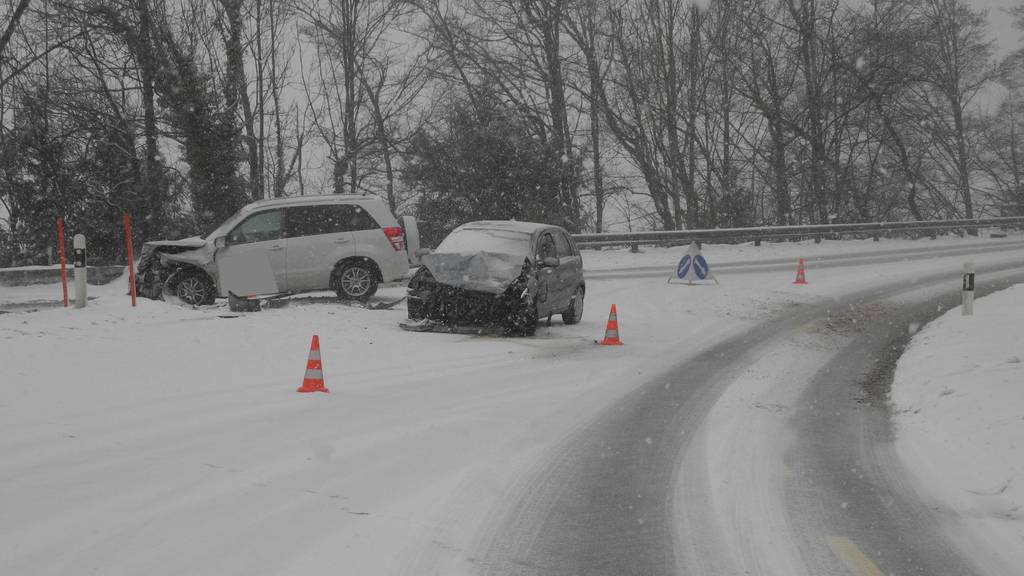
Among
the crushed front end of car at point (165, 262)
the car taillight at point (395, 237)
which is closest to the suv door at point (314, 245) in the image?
the car taillight at point (395, 237)

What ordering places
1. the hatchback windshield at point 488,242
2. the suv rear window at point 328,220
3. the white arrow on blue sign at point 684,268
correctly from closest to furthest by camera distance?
1. the hatchback windshield at point 488,242
2. the suv rear window at point 328,220
3. the white arrow on blue sign at point 684,268

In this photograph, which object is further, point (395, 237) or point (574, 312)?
point (395, 237)

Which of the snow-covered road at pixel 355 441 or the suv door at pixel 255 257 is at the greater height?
the suv door at pixel 255 257

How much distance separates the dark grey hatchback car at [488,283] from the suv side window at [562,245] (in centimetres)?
88

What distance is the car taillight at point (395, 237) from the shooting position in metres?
15.5

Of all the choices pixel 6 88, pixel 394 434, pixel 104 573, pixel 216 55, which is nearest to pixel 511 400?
pixel 394 434

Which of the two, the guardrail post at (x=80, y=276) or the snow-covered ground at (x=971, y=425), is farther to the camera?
the guardrail post at (x=80, y=276)

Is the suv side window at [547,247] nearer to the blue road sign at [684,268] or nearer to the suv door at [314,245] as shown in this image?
the suv door at [314,245]

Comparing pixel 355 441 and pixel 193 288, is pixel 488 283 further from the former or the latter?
pixel 355 441

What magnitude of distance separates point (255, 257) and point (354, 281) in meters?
1.68

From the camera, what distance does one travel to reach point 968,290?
46.4ft

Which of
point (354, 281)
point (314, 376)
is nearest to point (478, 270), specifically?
point (354, 281)

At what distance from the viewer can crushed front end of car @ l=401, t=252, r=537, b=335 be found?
12.8m

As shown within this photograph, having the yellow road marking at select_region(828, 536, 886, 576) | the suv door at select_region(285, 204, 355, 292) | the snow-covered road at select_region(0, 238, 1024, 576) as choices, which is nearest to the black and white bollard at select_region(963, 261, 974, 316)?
the snow-covered road at select_region(0, 238, 1024, 576)
